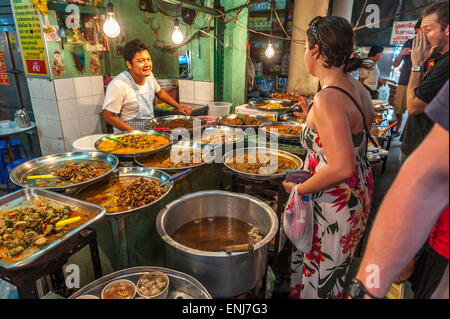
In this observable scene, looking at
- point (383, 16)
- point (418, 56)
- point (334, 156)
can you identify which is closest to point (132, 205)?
point (334, 156)

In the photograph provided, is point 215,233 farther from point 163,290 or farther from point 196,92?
point 196,92

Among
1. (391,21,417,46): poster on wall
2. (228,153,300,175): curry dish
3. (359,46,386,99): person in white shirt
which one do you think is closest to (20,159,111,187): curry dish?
(228,153,300,175): curry dish

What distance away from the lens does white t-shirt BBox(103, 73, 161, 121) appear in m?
3.56

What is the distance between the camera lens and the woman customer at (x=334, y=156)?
1.61 metres

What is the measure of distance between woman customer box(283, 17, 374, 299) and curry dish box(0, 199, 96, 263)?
148cm

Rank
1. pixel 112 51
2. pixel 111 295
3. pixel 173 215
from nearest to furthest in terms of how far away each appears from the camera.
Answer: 1. pixel 111 295
2. pixel 173 215
3. pixel 112 51

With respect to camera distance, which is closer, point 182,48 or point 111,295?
point 111,295

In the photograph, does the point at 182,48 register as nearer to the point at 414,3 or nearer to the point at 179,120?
the point at 179,120

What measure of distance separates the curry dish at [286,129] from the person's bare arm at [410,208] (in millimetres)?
2746

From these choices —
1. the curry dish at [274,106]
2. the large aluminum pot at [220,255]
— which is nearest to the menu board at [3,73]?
the curry dish at [274,106]

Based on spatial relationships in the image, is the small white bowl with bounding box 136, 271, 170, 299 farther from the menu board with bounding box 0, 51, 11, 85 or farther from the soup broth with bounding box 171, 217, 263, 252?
the menu board with bounding box 0, 51, 11, 85

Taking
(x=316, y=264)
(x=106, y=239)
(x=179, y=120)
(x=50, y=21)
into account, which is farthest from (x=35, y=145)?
(x=316, y=264)
